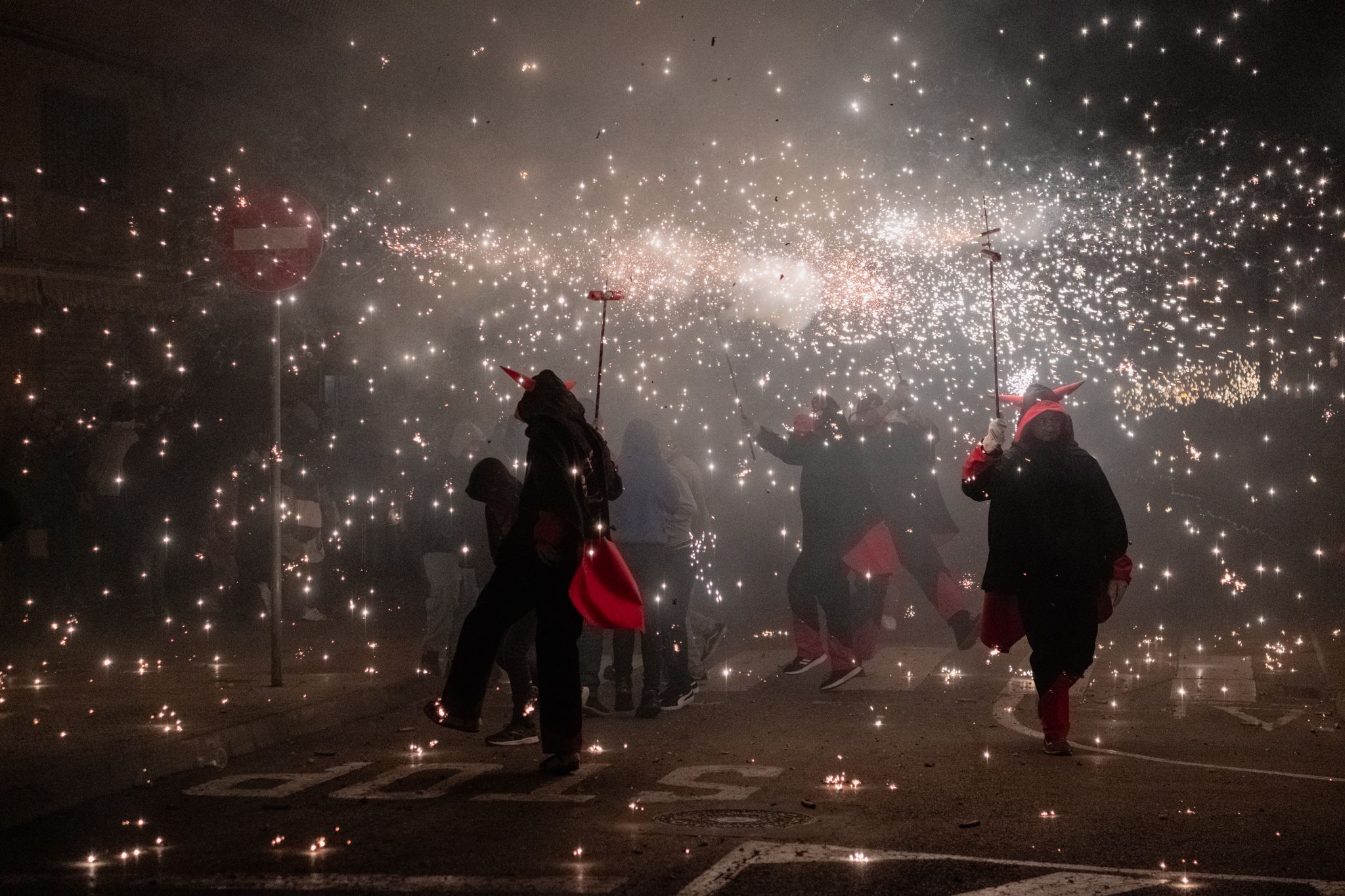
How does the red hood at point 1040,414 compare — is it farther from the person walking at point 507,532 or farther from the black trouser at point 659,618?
the person walking at point 507,532

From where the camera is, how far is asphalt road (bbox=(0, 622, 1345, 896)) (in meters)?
4.29

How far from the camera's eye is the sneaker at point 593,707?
8320 mm

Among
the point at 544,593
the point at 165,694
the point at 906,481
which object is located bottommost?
the point at 165,694

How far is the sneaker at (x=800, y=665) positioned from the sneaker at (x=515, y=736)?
3118 millimetres

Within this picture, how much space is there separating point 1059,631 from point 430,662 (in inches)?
172

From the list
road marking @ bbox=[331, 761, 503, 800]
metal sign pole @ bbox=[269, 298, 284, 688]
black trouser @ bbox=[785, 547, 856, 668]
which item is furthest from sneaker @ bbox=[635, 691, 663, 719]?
metal sign pole @ bbox=[269, 298, 284, 688]

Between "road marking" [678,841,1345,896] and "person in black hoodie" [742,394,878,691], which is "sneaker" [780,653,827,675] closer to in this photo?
"person in black hoodie" [742,394,878,691]

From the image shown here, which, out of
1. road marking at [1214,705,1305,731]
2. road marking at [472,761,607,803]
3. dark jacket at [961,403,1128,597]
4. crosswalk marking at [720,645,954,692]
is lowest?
road marking at [1214,705,1305,731]

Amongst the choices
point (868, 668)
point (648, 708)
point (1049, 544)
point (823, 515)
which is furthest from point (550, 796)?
point (868, 668)

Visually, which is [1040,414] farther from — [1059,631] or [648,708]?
[648,708]

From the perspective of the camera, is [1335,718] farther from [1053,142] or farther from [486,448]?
[1053,142]

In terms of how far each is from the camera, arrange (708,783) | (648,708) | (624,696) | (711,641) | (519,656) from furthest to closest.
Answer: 1. (711,641)
2. (624,696)
3. (648,708)
4. (519,656)
5. (708,783)

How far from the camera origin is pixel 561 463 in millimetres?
6629

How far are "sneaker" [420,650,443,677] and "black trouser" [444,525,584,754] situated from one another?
303 cm
